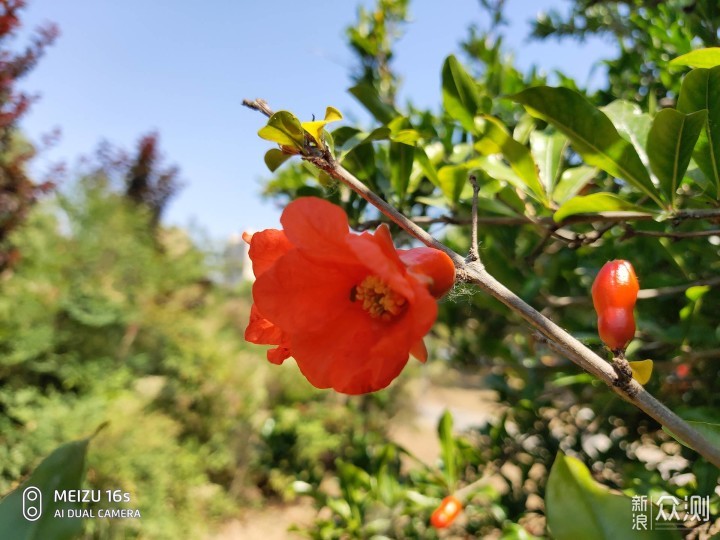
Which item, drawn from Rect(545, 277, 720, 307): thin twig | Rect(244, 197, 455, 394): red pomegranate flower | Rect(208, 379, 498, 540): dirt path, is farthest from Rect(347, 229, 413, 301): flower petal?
Rect(208, 379, 498, 540): dirt path

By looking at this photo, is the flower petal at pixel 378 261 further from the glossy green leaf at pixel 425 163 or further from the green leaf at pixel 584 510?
the glossy green leaf at pixel 425 163

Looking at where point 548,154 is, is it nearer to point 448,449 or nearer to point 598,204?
point 598,204

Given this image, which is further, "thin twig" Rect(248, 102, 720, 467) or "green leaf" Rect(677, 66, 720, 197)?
"green leaf" Rect(677, 66, 720, 197)

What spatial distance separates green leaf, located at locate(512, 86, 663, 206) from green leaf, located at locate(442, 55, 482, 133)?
23cm

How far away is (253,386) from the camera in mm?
5566

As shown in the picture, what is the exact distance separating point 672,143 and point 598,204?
110mm

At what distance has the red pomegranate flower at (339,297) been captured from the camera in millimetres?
427

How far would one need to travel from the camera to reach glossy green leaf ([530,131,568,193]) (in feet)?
2.89

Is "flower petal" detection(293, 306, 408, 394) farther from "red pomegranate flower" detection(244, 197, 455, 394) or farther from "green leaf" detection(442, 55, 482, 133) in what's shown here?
"green leaf" detection(442, 55, 482, 133)

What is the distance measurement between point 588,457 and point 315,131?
1356 millimetres

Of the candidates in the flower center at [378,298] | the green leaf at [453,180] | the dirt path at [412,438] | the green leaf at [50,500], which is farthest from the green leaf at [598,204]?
the dirt path at [412,438]

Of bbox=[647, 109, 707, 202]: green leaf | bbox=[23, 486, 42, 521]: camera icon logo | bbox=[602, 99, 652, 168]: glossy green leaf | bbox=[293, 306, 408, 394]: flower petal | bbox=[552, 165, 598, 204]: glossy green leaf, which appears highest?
bbox=[602, 99, 652, 168]: glossy green leaf

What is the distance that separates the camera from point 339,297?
0.52 meters

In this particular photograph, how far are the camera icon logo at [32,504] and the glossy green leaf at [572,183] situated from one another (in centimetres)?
84
